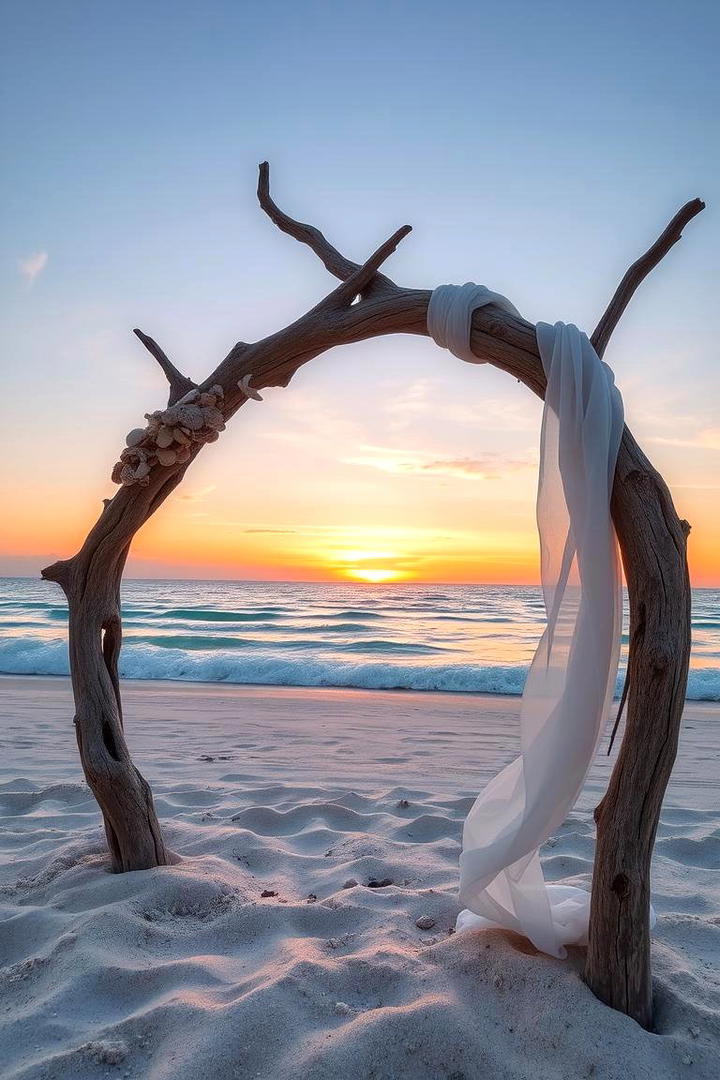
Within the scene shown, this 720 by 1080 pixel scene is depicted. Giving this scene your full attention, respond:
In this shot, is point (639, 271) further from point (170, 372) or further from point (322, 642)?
point (322, 642)

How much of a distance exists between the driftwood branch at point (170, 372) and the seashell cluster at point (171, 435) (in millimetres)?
146

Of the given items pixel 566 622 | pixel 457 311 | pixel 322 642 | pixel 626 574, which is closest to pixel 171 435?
pixel 457 311

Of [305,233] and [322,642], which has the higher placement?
[305,233]

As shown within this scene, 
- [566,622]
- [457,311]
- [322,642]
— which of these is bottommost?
[322,642]

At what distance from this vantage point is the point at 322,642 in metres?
18.3

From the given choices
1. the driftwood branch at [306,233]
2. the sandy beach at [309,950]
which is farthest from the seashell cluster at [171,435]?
the sandy beach at [309,950]

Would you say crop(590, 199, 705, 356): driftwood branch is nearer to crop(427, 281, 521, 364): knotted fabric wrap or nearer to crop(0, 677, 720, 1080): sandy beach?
crop(427, 281, 521, 364): knotted fabric wrap

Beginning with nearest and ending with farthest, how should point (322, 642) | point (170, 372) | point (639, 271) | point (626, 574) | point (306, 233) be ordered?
point (626, 574), point (639, 271), point (306, 233), point (170, 372), point (322, 642)

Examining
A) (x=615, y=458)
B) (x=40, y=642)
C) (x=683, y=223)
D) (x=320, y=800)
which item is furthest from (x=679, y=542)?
(x=40, y=642)

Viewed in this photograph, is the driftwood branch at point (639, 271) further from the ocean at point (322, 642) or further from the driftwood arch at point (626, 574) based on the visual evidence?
the ocean at point (322, 642)

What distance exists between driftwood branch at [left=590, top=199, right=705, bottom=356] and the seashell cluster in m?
1.49

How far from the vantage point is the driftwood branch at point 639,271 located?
221 centimetres

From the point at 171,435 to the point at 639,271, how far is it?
1.83 meters

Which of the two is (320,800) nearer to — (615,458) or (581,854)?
(581,854)
